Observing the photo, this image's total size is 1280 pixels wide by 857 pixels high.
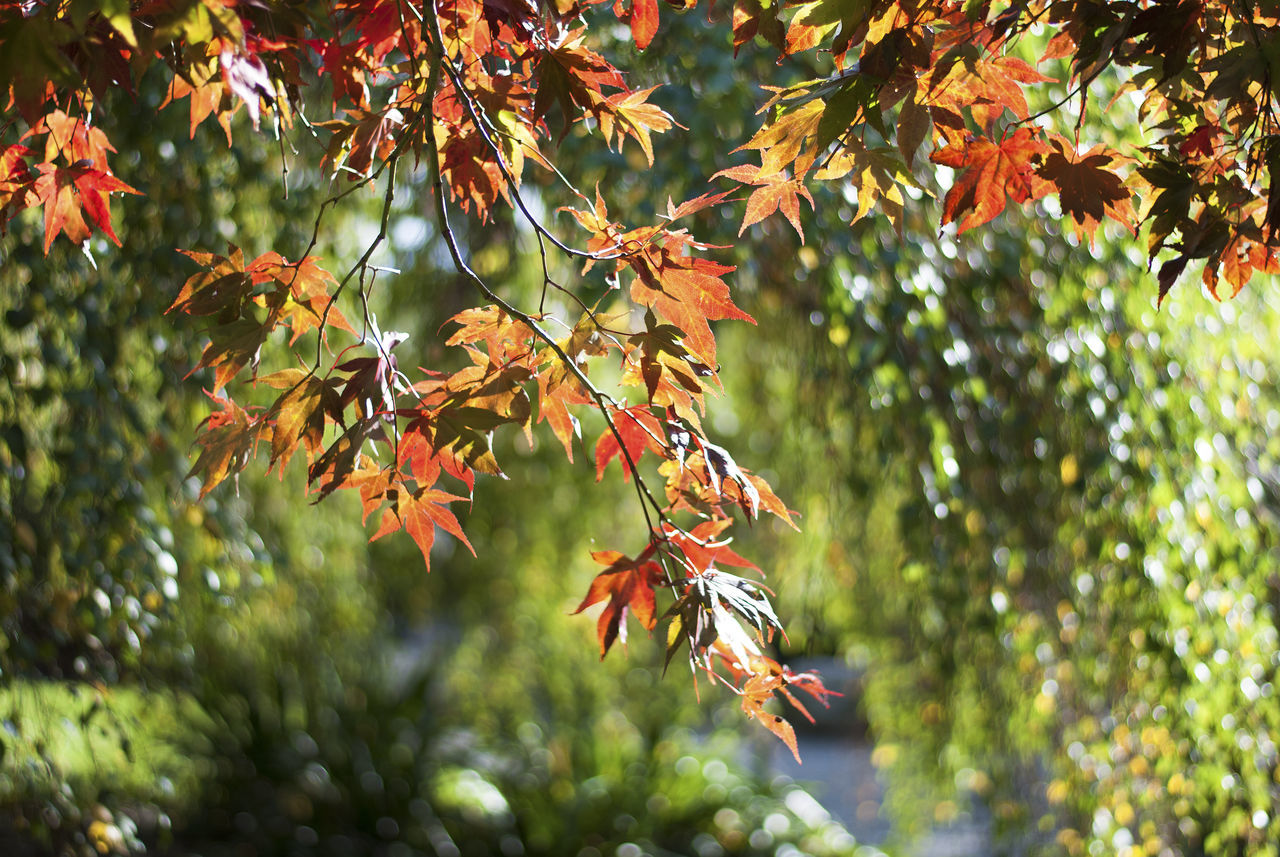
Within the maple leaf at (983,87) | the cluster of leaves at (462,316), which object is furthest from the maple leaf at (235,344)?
the maple leaf at (983,87)

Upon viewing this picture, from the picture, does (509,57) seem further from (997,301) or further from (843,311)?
(997,301)

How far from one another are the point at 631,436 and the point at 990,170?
0.38 meters

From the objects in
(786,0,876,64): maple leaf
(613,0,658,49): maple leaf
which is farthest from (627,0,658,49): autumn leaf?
(786,0,876,64): maple leaf

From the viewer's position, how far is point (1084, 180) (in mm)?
830

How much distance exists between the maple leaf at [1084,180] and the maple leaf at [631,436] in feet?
1.28

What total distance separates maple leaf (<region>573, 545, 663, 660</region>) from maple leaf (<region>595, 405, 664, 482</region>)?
0.08 meters

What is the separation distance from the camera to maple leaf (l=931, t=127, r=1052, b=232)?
0.82 meters

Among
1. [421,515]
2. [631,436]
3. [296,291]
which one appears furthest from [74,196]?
[631,436]

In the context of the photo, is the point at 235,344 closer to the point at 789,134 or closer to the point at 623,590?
the point at 623,590

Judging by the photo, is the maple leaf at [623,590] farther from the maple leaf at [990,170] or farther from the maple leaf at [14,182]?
the maple leaf at [14,182]

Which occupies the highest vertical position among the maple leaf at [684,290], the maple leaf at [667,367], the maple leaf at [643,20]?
the maple leaf at [643,20]

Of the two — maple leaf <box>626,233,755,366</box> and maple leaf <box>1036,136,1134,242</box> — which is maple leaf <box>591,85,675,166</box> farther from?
maple leaf <box>1036,136,1134,242</box>

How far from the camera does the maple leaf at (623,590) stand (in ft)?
2.67

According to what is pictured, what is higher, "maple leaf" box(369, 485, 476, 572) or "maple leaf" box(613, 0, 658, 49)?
"maple leaf" box(613, 0, 658, 49)
